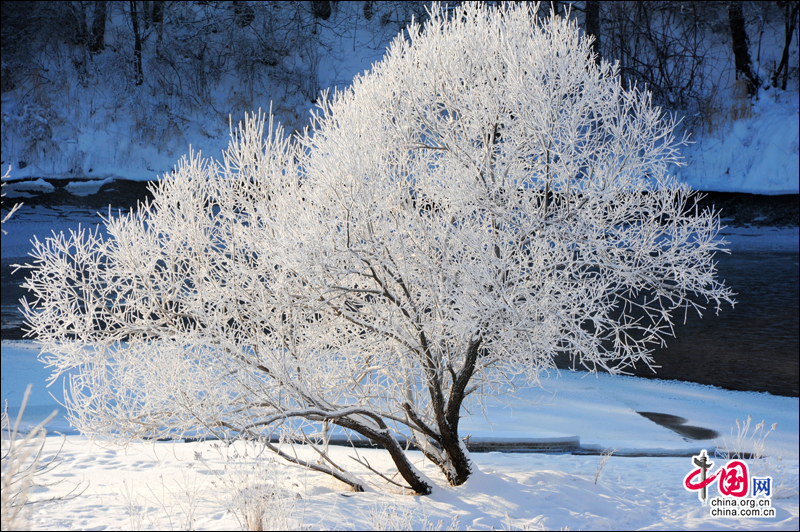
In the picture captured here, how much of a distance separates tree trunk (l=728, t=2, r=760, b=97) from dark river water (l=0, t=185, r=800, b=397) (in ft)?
17.9

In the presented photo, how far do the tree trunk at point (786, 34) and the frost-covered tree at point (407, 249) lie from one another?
16432 mm

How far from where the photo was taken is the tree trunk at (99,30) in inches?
774

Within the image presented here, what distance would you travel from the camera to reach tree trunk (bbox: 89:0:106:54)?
64.5 ft

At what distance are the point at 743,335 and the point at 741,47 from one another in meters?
11.2

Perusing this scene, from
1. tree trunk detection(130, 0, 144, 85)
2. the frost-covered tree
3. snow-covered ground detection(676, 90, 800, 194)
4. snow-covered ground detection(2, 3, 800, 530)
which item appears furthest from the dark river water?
tree trunk detection(130, 0, 144, 85)

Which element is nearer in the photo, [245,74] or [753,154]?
[753,154]

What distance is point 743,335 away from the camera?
12.2m

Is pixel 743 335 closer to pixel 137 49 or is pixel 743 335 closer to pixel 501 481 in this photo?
pixel 501 481

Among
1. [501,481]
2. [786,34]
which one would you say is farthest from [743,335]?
[786,34]

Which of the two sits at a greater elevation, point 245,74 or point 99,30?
point 99,30

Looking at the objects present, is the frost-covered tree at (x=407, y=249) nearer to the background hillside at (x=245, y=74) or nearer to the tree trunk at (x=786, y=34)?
the background hillside at (x=245, y=74)

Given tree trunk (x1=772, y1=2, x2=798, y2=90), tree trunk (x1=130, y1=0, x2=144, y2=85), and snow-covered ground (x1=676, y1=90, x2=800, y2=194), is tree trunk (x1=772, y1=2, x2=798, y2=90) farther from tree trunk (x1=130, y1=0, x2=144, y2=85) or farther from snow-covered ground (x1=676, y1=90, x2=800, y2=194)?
tree trunk (x1=130, y1=0, x2=144, y2=85)

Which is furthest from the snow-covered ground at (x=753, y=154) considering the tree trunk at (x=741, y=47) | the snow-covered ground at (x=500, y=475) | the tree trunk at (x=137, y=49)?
the tree trunk at (x=137, y=49)

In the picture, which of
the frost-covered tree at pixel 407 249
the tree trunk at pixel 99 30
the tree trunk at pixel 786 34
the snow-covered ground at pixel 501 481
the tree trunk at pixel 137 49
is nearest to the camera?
the snow-covered ground at pixel 501 481
